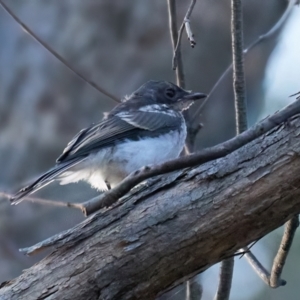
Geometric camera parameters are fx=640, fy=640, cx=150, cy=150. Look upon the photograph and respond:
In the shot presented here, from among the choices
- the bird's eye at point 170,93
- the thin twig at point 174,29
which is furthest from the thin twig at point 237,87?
the bird's eye at point 170,93

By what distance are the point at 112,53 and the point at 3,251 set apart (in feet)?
5.18

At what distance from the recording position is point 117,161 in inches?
128

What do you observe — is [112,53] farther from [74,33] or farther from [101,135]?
[101,135]

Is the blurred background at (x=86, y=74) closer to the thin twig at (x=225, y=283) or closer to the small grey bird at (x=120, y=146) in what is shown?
the small grey bird at (x=120, y=146)

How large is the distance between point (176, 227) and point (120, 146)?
4.15 feet

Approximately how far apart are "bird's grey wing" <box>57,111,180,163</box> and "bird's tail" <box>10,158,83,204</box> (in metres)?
0.07

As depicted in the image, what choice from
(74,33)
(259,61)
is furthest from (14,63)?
(259,61)

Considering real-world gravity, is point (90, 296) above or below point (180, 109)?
below

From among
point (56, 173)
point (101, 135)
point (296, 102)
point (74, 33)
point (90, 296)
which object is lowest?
point (296, 102)

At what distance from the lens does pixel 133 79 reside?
4570 millimetres

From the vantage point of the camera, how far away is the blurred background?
4.27 metres

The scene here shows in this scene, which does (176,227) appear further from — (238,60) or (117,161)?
(117,161)

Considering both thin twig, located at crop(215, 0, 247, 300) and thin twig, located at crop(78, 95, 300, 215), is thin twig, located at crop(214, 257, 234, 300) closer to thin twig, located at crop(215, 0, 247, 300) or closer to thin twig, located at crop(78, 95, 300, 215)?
thin twig, located at crop(215, 0, 247, 300)

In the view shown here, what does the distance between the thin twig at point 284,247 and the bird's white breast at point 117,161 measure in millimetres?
907
